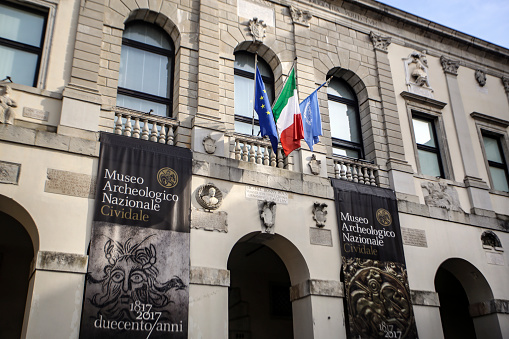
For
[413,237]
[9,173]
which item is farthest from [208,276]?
[413,237]

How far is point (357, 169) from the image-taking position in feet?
44.7

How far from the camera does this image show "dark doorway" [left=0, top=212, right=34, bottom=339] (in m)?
11.0

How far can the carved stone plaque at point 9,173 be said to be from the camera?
878 centimetres

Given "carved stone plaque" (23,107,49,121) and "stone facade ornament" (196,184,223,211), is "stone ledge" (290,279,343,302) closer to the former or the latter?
"stone facade ornament" (196,184,223,211)

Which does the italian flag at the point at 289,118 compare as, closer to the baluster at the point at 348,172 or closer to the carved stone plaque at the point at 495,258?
the baluster at the point at 348,172

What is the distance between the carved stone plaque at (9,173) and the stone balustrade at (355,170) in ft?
23.4

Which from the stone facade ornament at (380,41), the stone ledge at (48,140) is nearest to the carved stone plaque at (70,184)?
the stone ledge at (48,140)

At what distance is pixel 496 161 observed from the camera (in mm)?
16094

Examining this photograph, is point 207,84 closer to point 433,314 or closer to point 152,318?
point 152,318

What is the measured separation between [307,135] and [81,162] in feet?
16.2

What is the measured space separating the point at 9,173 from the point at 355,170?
7.90 meters

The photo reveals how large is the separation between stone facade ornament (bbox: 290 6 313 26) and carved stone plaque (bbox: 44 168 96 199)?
743 centimetres

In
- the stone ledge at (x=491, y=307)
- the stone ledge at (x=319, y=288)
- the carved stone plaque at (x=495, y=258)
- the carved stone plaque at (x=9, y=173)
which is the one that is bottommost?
the stone ledge at (x=491, y=307)

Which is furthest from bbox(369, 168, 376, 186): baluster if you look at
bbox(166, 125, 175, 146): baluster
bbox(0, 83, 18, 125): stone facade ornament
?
bbox(0, 83, 18, 125): stone facade ornament
